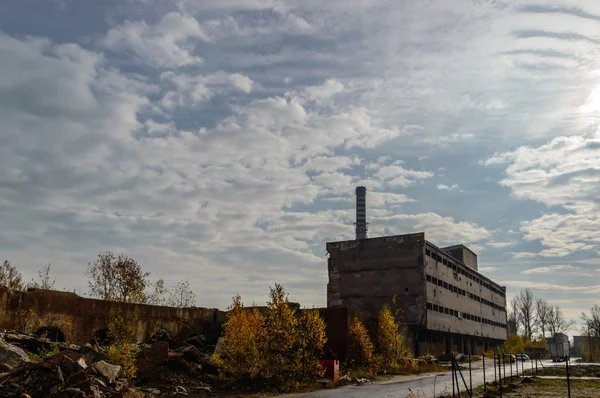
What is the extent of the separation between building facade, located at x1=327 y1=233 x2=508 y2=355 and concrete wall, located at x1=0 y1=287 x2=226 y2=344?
99.0ft

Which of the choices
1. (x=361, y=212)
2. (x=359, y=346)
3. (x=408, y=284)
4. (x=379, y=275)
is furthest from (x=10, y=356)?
(x=361, y=212)

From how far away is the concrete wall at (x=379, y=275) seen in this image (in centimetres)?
5700

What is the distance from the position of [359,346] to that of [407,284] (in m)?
26.6

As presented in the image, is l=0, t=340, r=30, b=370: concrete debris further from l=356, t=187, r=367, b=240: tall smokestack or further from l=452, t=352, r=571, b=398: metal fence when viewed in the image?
l=356, t=187, r=367, b=240: tall smokestack

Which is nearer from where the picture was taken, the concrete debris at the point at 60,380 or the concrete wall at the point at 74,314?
the concrete debris at the point at 60,380

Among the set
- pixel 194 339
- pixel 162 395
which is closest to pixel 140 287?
pixel 194 339

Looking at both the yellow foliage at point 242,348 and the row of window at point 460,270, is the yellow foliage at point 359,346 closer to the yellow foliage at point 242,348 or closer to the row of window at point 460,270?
the yellow foliage at point 242,348

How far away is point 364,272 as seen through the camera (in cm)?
6038

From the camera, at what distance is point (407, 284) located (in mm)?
57500

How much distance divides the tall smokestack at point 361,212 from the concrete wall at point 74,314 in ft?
203

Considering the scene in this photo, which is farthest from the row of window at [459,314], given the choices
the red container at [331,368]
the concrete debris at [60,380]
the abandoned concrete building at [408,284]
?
the concrete debris at [60,380]

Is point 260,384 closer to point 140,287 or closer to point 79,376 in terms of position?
point 79,376

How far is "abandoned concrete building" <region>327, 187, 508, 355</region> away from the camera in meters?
57.0

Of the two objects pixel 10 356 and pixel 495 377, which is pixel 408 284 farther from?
pixel 10 356
